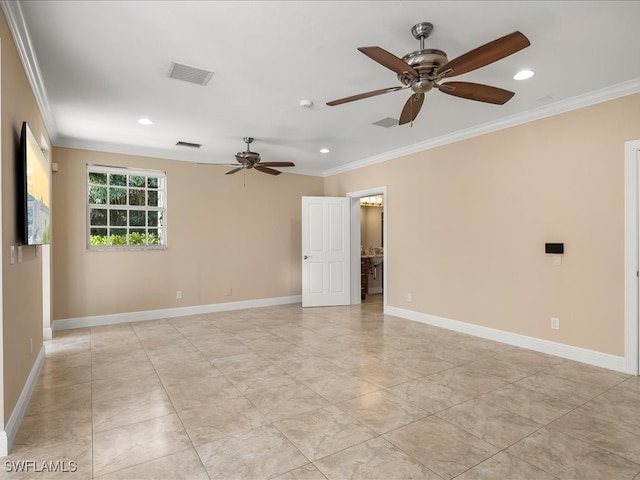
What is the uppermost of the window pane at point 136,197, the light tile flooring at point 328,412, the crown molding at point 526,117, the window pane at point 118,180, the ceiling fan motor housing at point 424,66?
the crown molding at point 526,117

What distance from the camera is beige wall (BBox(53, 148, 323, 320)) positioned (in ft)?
17.5

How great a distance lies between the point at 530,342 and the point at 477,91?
2.94 meters

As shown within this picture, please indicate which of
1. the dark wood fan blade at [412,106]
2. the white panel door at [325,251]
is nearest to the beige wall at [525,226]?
the white panel door at [325,251]

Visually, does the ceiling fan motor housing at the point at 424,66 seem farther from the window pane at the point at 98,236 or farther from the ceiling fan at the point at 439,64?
the window pane at the point at 98,236

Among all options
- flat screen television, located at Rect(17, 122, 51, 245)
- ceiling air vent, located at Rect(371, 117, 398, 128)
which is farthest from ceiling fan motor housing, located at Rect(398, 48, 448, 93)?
flat screen television, located at Rect(17, 122, 51, 245)

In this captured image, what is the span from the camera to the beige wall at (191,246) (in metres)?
5.32

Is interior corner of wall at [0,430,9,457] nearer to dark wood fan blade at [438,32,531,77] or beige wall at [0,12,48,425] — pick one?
beige wall at [0,12,48,425]

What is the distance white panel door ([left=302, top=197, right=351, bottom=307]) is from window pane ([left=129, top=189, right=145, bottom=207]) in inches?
107

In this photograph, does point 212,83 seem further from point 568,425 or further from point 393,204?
point 568,425

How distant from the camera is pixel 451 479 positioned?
1.94 m

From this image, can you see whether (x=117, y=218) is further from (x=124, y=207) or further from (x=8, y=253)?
(x=8, y=253)

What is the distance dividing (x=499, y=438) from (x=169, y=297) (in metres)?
5.22

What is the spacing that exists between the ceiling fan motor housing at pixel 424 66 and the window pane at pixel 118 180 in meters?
4.88

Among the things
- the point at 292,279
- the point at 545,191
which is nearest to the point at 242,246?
the point at 292,279
